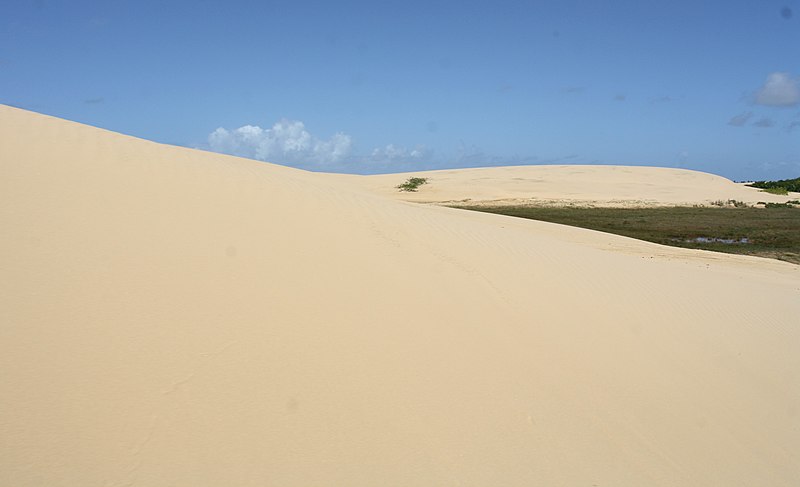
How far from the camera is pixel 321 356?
4301 millimetres

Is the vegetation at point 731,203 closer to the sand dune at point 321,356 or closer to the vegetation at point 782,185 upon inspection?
the vegetation at point 782,185

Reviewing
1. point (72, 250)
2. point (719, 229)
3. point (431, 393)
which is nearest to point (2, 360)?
point (72, 250)

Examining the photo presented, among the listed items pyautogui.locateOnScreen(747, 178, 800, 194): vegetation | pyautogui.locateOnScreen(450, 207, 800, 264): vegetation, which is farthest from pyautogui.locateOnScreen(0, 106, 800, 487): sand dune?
pyautogui.locateOnScreen(747, 178, 800, 194): vegetation

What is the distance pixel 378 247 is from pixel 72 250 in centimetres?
302

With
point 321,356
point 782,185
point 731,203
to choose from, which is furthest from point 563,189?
point 321,356

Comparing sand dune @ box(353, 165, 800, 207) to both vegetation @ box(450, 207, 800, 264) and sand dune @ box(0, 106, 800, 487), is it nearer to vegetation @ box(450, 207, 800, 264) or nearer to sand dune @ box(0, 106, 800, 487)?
vegetation @ box(450, 207, 800, 264)

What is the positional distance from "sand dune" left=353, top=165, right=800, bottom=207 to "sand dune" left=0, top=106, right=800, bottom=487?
83.3 ft

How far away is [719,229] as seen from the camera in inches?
812

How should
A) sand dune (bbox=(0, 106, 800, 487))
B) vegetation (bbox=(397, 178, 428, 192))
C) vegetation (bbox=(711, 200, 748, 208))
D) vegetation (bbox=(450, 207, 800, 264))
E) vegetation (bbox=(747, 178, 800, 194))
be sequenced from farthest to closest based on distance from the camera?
vegetation (bbox=(747, 178, 800, 194)) → vegetation (bbox=(397, 178, 428, 192)) → vegetation (bbox=(711, 200, 748, 208)) → vegetation (bbox=(450, 207, 800, 264)) → sand dune (bbox=(0, 106, 800, 487))

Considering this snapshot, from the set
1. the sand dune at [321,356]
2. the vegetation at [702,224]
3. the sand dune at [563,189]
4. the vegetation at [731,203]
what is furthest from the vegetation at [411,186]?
the sand dune at [321,356]

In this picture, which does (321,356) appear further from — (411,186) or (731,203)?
(411,186)

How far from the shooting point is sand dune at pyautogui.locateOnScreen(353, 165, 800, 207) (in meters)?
33.4

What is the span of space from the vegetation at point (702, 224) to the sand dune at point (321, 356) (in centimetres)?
983

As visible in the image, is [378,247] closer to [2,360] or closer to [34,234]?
[34,234]
